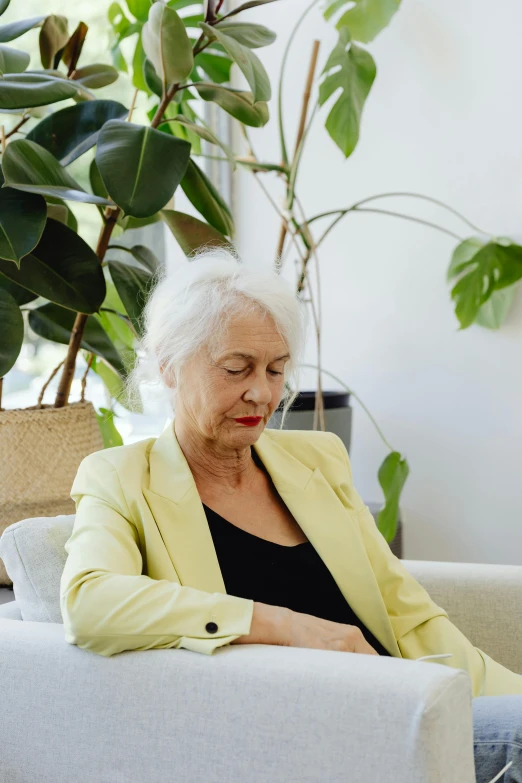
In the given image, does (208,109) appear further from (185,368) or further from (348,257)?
(185,368)

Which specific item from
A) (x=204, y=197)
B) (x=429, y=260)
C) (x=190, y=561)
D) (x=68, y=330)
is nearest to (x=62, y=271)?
(x=68, y=330)

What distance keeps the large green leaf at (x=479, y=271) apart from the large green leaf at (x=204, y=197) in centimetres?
96

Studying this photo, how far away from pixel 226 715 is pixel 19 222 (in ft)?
3.87

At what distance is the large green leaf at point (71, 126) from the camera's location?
7.45 ft

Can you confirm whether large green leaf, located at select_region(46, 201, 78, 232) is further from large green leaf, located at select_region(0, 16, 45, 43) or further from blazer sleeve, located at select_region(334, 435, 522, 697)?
blazer sleeve, located at select_region(334, 435, 522, 697)

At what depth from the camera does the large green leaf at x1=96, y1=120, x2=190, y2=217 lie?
1855mm

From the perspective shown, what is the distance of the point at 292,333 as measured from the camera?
1.65 meters

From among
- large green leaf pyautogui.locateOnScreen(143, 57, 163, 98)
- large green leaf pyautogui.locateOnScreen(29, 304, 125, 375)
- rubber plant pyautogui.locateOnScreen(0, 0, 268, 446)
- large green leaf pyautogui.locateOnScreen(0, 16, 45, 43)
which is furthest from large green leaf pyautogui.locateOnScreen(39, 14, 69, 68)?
large green leaf pyautogui.locateOnScreen(29, 304, 125, 375)

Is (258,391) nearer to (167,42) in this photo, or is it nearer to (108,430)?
(167,42)

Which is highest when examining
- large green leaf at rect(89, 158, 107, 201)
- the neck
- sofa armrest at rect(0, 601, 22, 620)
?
large green leaf at rect(89, 158, 107, 201)

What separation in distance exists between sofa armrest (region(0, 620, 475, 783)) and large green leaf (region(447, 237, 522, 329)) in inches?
80.7

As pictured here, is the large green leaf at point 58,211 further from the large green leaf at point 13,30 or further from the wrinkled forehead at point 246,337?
the wrinkled forehead at point 246,337

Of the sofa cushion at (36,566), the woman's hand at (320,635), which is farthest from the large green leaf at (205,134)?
the woman's hand at (320,635)

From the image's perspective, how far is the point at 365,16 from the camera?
9.93 ft
